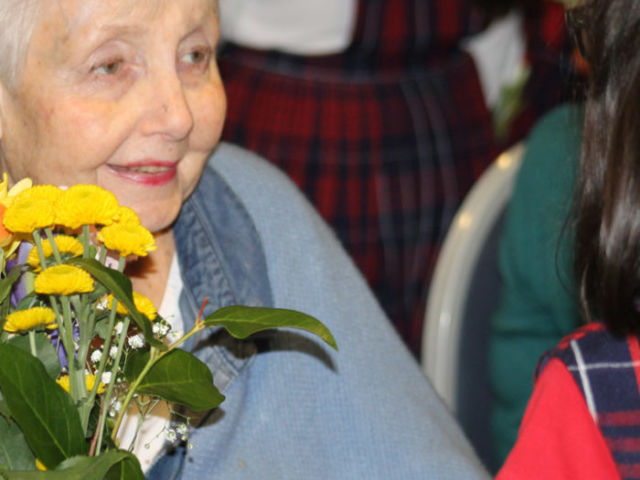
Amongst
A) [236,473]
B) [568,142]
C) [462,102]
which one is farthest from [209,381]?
[462,102]

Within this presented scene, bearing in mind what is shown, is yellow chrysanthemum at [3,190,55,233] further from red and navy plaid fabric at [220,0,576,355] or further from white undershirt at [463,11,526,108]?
white undershirt at [463,11,526,108]

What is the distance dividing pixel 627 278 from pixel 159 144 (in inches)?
23.9

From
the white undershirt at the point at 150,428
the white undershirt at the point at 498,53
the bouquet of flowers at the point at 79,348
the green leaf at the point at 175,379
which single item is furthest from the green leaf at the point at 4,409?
the white undershirt at the point at 498,53

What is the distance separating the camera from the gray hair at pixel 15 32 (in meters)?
1.15

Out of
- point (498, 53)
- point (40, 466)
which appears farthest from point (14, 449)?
point (498, 53)

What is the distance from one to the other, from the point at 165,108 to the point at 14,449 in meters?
0.53

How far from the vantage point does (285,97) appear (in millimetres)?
2316

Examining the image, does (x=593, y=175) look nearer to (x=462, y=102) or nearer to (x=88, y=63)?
(x=88, y=63)

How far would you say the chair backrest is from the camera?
1.65 metres

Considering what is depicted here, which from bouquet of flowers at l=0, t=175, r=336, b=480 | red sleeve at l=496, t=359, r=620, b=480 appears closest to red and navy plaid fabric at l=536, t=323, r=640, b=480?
red sleeve at l=496, t=359, r=620, b=480

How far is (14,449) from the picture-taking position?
2.73 ft

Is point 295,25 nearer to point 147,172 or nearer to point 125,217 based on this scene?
point 147,172

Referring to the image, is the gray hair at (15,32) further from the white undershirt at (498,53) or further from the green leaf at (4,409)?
the white undershirt at (498,53)

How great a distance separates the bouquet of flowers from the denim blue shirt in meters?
0.43
